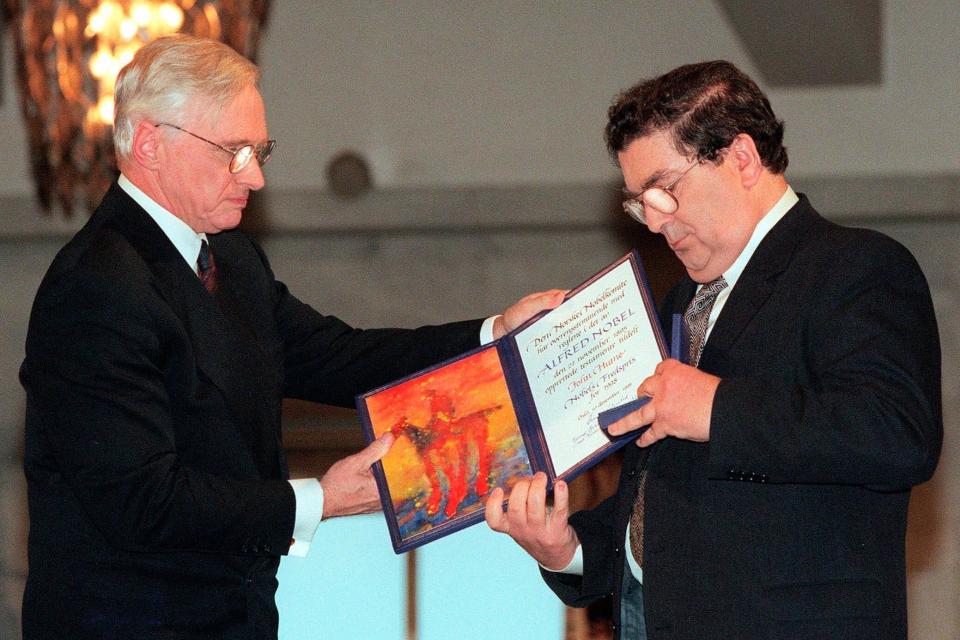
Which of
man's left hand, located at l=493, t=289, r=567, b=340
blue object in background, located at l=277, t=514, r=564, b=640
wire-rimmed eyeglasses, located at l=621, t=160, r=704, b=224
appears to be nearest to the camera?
wire-rimmed eyeglasses, located at l=621, t=160, r=704, b=224

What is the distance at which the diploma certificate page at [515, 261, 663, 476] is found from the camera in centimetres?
220

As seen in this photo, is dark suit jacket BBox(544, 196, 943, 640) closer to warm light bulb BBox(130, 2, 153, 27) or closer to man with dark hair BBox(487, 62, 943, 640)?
man with dark hair BBox(487, 62, 943, 640)

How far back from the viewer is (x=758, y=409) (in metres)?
1.91

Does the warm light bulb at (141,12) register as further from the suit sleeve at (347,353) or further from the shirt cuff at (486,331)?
the shirt cuff at (486,331)

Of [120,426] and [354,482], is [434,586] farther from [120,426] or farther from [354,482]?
[120,426]

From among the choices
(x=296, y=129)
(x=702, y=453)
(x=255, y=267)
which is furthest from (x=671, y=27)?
(x=702, y=453)

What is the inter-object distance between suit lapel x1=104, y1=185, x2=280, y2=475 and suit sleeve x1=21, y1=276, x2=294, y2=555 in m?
0.08

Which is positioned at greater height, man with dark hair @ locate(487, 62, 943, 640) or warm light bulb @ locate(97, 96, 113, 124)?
warm light bulb @ locate(97, 96, 113, 124)

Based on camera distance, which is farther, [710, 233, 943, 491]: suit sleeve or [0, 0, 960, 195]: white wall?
[0, 0, 960, 195]: white wall

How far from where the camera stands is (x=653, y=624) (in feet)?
6.88

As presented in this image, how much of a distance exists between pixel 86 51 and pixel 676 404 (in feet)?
8.16

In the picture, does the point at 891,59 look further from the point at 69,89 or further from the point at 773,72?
the point at 69,89

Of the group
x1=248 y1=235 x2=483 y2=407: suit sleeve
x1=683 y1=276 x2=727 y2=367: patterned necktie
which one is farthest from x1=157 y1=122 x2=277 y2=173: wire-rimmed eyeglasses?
x1=683 y1=276 x2=727 y2=367: patterned necktie

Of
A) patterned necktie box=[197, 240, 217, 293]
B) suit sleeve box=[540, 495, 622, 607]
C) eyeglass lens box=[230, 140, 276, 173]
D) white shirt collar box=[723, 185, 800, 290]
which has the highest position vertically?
eyeglass lens box=[230, 140, 276, 173]
